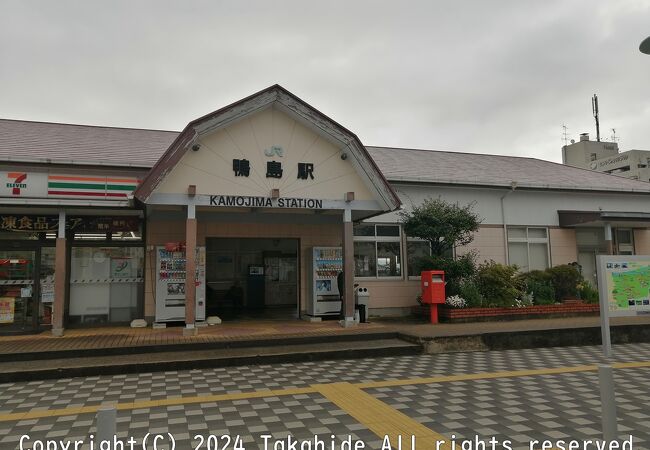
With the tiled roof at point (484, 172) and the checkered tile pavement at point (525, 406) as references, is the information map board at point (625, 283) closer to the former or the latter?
the checkered tile pavement at point (525, 406)

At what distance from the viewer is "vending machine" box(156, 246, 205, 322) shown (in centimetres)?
1081

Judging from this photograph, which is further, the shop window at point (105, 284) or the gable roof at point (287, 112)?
the shop window at point (105, 284)

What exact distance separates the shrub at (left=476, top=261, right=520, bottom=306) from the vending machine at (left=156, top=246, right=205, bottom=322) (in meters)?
7.16

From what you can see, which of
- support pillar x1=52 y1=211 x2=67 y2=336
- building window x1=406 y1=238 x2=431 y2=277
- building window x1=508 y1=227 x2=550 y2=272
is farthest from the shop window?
building window x1=508 y1=227 x2=550 y2=272

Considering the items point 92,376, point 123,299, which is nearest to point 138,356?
point 92,376

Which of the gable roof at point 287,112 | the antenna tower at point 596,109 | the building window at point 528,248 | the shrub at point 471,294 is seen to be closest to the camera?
the gable roof at point 287,112

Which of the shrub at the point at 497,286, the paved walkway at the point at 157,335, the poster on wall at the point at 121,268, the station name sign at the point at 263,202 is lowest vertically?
the paved walkway at the point at 157,335

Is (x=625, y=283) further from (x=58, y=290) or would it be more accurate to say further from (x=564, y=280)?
(x=58, y=290)

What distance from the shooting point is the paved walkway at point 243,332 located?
8.74 metres

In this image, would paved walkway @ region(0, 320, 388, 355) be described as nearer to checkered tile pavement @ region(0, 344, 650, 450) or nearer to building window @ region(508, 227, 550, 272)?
checkered tile pavement @ region(0, 344, 650, 450)

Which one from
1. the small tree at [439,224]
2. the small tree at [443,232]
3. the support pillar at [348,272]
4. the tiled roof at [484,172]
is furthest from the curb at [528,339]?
the tiled roof at [484,172]

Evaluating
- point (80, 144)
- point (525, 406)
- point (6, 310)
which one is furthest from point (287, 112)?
point (525, 406)

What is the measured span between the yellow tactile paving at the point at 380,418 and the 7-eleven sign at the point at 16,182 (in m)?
7.25

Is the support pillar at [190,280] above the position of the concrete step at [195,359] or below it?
above
